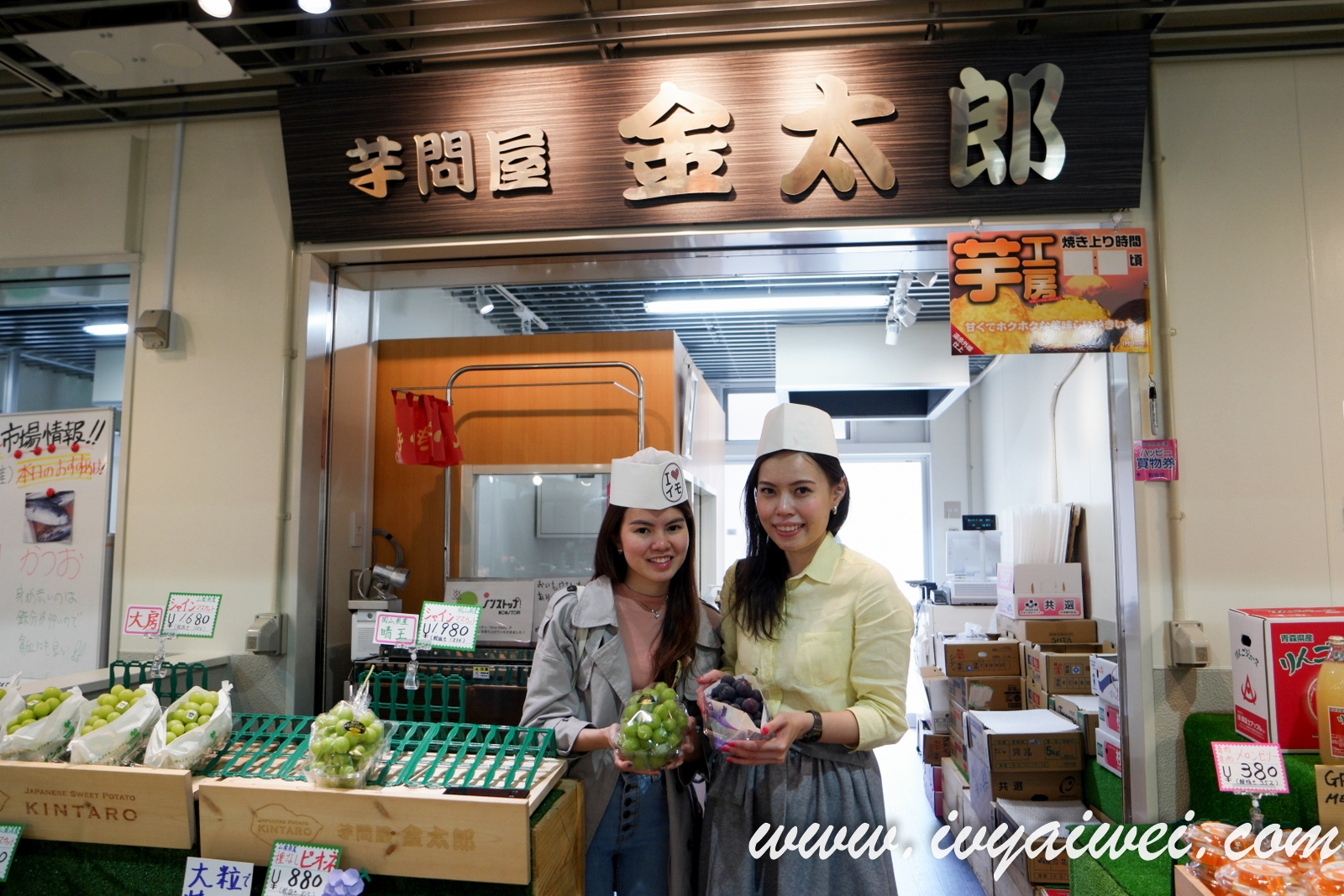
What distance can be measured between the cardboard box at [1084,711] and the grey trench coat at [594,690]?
2566 millimetres

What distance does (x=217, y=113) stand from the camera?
340 centimetres

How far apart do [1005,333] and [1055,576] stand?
11.1ft

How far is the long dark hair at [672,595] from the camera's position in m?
2.09

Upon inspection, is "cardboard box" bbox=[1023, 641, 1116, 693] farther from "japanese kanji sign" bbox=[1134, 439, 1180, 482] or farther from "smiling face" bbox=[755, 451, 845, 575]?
"smiling face" bbox=[755, 451, 845, 575]

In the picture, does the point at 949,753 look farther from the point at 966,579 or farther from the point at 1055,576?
the point at 966,579

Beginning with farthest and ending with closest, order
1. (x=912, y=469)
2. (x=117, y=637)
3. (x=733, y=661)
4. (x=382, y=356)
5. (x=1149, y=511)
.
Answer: (x=912, y=469)
(x=382, y=356)
(x=117, y=637)
(x=1149, y=511)
(x=733, y=661)

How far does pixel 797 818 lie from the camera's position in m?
1.91

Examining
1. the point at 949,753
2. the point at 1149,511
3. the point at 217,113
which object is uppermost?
the point at 217,113

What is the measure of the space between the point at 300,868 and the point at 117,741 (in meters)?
0.59

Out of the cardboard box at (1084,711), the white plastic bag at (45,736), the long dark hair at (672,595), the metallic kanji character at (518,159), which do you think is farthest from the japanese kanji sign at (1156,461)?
the white plastic bag at (45,736)

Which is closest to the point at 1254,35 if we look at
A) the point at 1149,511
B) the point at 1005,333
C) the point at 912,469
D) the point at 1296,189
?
the point at 1296,189

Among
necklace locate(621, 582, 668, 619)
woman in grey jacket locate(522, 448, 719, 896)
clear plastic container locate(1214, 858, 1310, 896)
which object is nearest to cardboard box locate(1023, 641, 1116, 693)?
clear plastic container locate(1214, 858, 1310, 896)

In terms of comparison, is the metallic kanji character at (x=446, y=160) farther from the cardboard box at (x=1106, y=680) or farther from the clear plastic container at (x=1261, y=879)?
the cardboard box at (x=1106, y=680)

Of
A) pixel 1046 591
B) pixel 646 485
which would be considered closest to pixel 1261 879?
pixel 646 485
